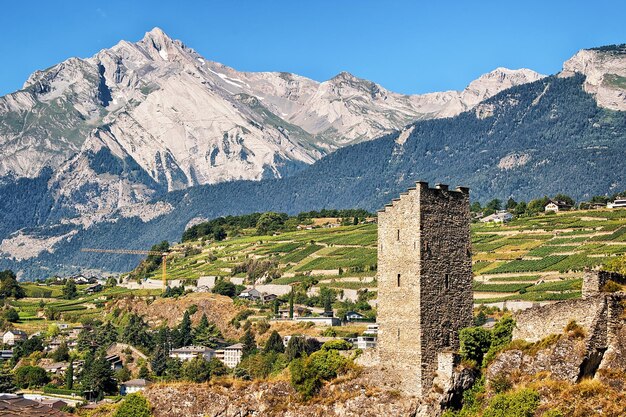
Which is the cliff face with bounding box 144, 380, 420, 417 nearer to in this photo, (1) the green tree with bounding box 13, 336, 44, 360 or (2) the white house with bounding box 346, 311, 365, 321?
(2) the white house with bounding box 346, 311, 365, 321

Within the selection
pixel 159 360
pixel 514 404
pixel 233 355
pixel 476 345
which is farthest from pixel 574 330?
pixel 159 360

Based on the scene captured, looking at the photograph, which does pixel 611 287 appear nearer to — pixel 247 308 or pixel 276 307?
pixel 276 307

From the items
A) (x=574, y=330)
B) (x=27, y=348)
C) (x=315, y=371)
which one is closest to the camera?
(x=574, y=330)

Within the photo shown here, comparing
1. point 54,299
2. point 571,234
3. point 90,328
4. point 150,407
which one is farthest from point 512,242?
point 150,407

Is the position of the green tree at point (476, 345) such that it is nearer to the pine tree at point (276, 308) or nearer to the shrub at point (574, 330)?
the shrub at point (574, 330)

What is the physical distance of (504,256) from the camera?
145m

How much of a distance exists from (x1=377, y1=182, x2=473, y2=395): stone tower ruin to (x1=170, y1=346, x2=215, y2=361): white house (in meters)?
74.7

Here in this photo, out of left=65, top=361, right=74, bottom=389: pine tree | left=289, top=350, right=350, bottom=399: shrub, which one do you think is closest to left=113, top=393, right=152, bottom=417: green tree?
left=289, top=350, right=350, bottom=399: shrub

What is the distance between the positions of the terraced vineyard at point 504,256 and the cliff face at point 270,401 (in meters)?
52.4

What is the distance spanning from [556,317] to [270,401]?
1552 cm

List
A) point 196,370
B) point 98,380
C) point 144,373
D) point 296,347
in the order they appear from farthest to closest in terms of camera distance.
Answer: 1. point 144,373
2. point 98,380
3. point 196,370
4. point 296,347

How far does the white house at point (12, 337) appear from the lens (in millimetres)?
147600

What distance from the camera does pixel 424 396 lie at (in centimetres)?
4500

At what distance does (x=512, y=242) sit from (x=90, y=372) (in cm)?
6748
